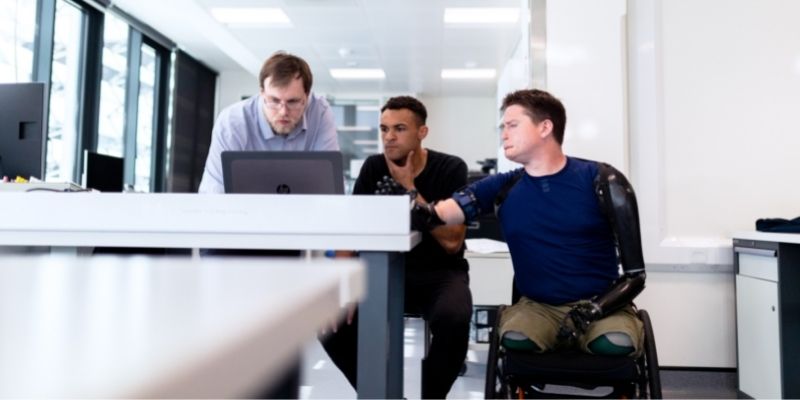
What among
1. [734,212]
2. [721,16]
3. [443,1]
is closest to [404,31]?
[443,1]

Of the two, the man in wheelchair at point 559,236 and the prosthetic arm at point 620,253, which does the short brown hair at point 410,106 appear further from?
the prosthetic arm at point 620,253

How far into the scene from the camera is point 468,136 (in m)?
8.14

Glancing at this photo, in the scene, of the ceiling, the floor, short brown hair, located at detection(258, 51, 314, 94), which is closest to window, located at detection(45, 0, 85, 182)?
the ceiling

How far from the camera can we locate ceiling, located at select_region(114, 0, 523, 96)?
4836 millimetres

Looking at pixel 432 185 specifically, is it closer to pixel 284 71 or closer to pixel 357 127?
pixel 284 71

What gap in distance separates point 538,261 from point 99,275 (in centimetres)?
140

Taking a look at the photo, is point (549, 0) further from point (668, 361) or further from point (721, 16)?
point (668, 361)

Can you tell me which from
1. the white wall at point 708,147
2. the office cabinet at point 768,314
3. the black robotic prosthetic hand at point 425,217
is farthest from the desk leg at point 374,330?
the white wall at point 708,147

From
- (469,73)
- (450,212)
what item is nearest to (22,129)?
(450,212)

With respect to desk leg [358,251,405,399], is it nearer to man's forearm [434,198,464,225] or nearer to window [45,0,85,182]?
man's forearm [434,198,464,225]

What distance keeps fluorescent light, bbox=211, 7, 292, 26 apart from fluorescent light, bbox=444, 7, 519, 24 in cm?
141

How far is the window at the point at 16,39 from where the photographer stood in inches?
153

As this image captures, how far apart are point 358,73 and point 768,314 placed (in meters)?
5.55

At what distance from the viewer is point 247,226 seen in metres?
0.99
